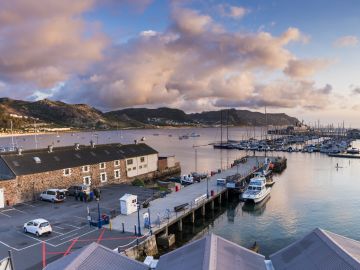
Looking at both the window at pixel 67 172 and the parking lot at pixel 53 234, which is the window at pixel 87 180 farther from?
the parking lot at pixel 53 234

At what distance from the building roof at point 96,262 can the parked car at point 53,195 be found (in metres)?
26.9

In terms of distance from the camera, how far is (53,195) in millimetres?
43750

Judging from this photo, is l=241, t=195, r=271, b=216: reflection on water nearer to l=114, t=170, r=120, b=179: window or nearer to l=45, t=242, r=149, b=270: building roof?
l=114, t=170, r=120, b=179: window

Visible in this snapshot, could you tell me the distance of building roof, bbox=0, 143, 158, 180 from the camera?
4534 cm

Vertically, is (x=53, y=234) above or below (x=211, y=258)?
below

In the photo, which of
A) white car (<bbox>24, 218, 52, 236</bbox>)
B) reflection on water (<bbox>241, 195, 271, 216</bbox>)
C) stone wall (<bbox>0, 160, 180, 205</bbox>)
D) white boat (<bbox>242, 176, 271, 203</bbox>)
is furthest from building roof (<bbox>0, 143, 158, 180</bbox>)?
reflection on water (<bbox>241, 195, 271, 216</bbox>)

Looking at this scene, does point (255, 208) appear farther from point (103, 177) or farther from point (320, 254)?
point (320, 254)

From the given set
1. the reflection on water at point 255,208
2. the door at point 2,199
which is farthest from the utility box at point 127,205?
the reflection on water at point 255,208

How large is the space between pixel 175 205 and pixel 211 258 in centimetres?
2694

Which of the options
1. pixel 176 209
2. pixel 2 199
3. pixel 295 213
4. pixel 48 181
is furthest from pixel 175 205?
pixel 2 199

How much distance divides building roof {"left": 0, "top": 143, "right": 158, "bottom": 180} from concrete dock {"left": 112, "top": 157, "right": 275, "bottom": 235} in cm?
1526

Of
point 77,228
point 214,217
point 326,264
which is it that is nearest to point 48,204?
point 77,228

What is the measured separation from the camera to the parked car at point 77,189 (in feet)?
149

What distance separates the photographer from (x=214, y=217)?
157 feet
